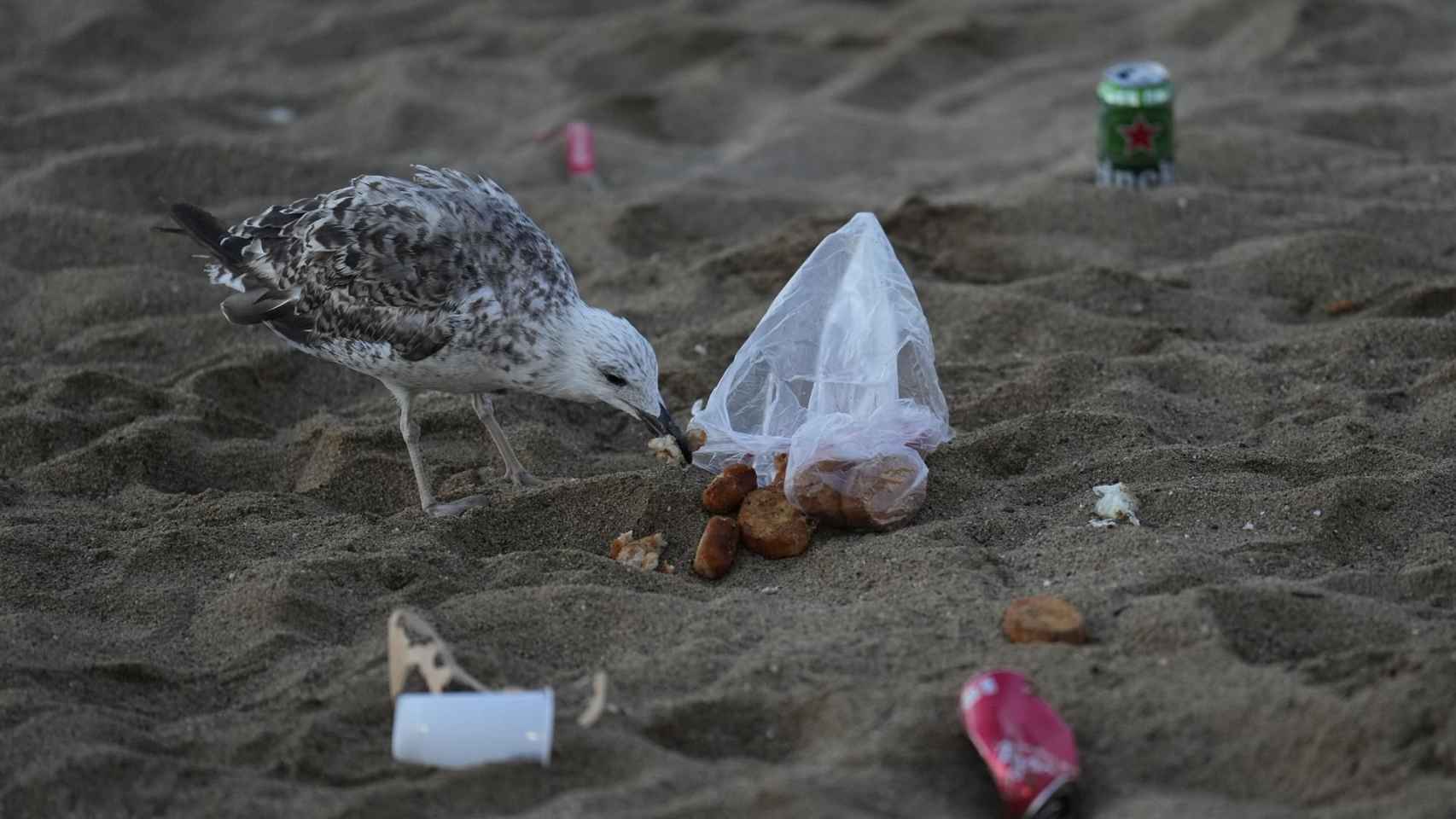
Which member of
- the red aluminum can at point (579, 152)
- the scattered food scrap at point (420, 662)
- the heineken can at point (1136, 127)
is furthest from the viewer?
the red aluminum can at point (579, 152)

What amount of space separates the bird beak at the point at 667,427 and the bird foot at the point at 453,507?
51 centimetres

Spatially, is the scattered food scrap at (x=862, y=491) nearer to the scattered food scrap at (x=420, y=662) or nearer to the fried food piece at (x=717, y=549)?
the fried food piece at (x=717, y=549)

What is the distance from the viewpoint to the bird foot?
13.6 ft

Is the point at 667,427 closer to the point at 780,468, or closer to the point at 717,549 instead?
the point at 780,468

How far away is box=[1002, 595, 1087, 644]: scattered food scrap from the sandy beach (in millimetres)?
52

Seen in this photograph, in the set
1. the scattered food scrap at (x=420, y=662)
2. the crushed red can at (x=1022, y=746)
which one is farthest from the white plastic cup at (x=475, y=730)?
the crushed red can at (x=1022, y=746)

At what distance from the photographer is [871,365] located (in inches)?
162

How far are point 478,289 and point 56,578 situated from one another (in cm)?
129

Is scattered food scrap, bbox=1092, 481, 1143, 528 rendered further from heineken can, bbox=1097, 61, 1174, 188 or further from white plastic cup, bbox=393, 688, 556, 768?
heineken can, bbox=1097, 61, 1174, 188

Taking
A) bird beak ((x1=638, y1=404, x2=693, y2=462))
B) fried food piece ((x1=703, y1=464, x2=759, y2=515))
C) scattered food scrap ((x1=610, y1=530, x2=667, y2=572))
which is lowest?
scattered food scrap ((x1=610, y1=530, x2=667, y2=572))

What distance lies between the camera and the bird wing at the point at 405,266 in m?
4.10

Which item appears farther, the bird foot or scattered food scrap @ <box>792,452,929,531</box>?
the bird foot

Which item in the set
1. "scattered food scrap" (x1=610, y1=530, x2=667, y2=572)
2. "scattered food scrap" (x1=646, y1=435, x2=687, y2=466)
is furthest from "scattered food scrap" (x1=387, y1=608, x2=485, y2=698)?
"scattered food scrap" (x1=646, y1=435, x2=687, y2=466)

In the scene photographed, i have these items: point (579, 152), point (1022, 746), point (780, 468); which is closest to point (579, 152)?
point (579, 152)
